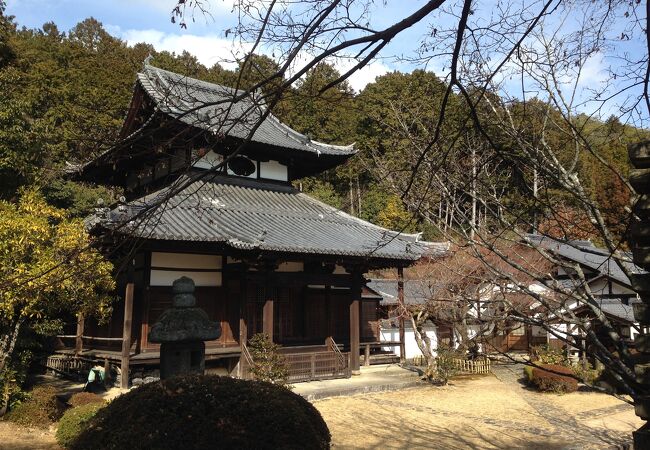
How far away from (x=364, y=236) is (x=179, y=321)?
11030mm

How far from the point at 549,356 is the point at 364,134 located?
2155cm

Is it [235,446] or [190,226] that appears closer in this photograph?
[235,446]

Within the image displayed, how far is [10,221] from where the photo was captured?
9.16m

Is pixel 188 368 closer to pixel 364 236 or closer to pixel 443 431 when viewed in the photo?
pixel 443 431

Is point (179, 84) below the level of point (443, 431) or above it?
above

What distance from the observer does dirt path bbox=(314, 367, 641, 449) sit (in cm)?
902

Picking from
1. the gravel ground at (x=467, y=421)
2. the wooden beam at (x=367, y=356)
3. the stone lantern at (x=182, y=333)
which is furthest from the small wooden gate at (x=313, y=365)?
the stone lantern at (x=182, y=333)

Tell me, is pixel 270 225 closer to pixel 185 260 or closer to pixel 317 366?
pixel 185 260

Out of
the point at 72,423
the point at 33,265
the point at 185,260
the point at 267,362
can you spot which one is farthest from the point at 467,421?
the point at 33,265

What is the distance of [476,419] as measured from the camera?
10953 millimetres

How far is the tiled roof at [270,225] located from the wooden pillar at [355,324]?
4.40ft

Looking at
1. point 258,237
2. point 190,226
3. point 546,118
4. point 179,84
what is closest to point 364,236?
point 258,237

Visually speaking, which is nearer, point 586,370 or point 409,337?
point 586,370

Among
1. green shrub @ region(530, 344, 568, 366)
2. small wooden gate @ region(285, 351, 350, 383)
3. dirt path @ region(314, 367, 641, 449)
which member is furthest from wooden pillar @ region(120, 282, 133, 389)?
green shrub @ region(530, 344, 568, 366)
